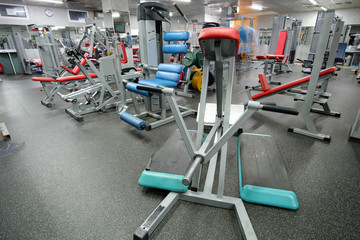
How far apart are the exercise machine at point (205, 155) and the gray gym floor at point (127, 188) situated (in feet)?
0.27

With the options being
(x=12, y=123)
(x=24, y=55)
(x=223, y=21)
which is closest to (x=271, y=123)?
(x=12, y=123)

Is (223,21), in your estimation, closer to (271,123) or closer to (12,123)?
(271,123)

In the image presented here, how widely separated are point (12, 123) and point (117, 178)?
2.49m

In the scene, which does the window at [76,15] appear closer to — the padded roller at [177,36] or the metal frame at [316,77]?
the padded roller at [177,36]

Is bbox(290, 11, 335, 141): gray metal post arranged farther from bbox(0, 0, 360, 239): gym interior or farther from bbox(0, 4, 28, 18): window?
bbox(0, 4, 28, 18): window

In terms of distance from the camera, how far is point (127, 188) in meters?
1.56

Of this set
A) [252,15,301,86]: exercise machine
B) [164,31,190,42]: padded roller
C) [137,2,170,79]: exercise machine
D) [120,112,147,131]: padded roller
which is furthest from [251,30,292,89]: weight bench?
[120,112,147,131]: padded roller

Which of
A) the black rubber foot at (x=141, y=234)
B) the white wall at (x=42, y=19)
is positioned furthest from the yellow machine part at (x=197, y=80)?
the white wall at (x=42, y=19)

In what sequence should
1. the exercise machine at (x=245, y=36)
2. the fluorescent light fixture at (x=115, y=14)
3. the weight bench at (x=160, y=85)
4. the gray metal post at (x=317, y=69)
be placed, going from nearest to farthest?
the gray metal post at (x=317, y=69) < the weight bench at (x=160, y=85) < the fluorescent light fixture at (x=115, y=14) < the exercise machine at (x=245, y=36)

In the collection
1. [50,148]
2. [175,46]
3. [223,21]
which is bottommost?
[50,148]

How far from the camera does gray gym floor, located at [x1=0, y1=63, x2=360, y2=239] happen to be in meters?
1.21

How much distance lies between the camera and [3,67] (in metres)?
7.90

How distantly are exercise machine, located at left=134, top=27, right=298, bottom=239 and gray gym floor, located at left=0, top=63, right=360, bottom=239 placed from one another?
8cm

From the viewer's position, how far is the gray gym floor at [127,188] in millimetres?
1211
